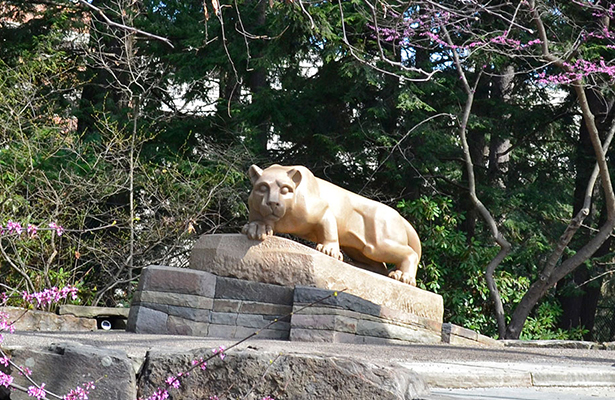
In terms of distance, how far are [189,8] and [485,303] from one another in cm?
729

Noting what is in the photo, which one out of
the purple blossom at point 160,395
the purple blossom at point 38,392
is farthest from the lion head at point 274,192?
the purple blossom at point 38,392

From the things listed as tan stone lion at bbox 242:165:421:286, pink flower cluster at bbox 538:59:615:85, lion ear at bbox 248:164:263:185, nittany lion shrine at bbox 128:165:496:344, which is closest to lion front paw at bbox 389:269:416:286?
tan stone lion at bbox 242:165:421:286

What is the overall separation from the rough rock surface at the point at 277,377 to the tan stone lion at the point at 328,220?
3675 mm

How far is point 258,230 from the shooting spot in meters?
7.67

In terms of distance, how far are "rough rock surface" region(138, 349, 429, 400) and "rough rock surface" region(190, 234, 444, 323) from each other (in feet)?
11.2

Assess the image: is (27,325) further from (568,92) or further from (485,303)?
(568,92)

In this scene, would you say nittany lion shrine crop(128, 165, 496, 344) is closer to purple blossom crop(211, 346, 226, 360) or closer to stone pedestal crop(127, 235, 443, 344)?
stone pedestal crop(127, 235, 443, 344)

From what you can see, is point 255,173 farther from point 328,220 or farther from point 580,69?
point 580,69

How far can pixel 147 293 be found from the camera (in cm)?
732

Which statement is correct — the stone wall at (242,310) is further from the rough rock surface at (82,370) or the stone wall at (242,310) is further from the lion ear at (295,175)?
the rough rock surface at (82,370)

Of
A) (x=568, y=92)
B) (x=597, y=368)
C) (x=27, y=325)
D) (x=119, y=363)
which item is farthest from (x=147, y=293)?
(x=568, y=92)

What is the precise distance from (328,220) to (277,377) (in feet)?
13.7

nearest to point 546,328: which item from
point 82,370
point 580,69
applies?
point 580,69

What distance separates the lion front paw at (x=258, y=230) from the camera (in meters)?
7.65
